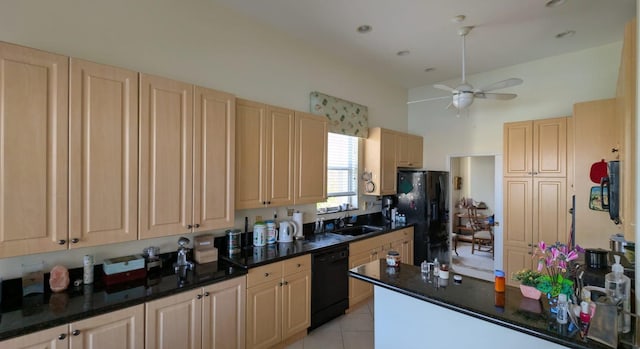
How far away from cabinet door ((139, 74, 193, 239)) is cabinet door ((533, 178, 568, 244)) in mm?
4207

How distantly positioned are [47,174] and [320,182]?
240 centimetres

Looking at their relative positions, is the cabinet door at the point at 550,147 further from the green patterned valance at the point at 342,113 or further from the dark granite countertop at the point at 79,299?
the dark granite countertop at the point at 79,299

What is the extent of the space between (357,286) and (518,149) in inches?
113

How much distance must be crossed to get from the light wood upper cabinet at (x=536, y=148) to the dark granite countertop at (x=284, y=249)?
2.20 meters

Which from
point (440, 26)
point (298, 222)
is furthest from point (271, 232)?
point (440, 26)

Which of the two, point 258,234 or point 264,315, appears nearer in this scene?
point 264,315

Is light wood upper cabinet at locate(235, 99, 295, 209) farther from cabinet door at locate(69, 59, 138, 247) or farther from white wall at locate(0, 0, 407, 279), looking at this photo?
cabinet door at locate(69, 59, 138, 247)

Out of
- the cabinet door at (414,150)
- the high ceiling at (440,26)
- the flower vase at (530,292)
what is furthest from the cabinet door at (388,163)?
the flower vase at (530,292)

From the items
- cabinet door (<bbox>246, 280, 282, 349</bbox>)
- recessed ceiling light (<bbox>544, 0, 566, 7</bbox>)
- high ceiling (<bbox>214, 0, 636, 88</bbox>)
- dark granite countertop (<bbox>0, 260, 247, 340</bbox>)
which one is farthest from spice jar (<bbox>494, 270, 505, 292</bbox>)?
recessed ceiling light (<bbox>544, 0, 566, 7</bbox>)

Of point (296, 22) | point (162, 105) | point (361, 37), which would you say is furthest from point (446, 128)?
point (162, 105)

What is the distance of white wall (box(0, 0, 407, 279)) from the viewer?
77.9 inches

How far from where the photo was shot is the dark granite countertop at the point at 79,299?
1522mm

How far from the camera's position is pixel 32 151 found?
65.2 inches

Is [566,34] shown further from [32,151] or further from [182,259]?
[32,151]
